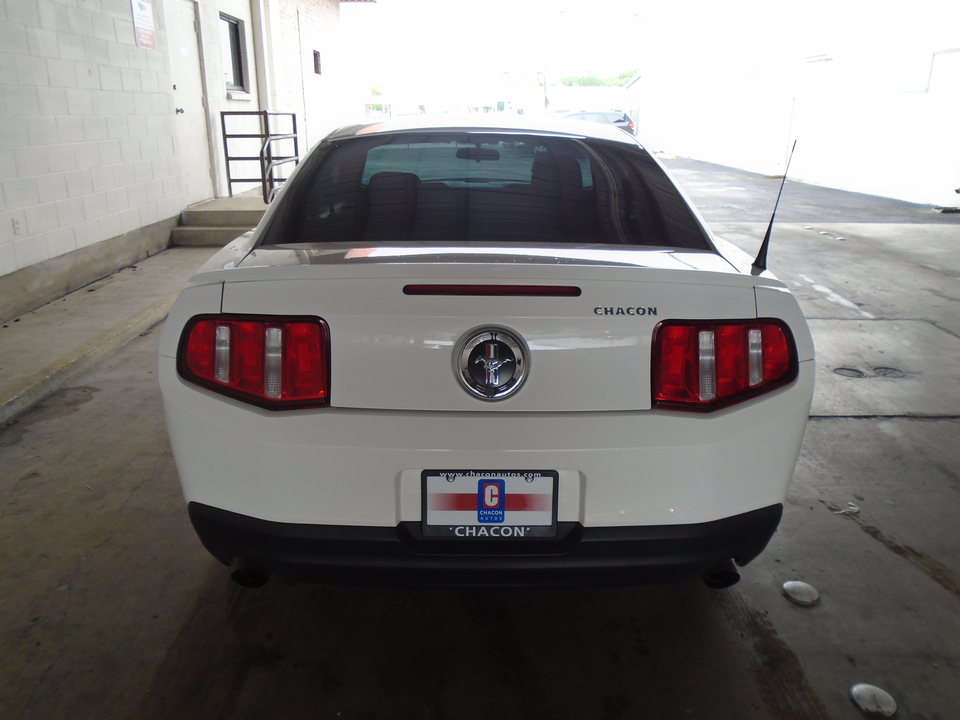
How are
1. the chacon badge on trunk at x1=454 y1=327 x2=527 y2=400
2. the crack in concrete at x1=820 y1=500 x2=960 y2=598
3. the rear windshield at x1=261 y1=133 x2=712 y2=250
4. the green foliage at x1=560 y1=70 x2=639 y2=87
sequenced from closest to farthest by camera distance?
the chacon badge on trunk at x1=454 y1=327 x2=527 y2=400 < the rear windshield at x1=261 y1=133 x2=712 y2=250 < the crack in concrete at x1=820 y1=500 x2=960 y2=598 < the green foliage at x1=560 y1=70 x2=639 y2=87

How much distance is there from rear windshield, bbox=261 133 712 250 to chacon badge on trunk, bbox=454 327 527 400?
57 centimetres

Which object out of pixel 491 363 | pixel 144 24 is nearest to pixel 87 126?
A: pixel 144 24

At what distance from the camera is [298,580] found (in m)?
1.87

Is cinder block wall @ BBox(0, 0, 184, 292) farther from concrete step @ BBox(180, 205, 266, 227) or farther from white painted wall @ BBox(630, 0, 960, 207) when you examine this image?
white painted wall @ BBox(630, 0, 960, 207)

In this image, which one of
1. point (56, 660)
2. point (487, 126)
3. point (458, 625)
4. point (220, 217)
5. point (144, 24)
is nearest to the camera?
point (56, 660)

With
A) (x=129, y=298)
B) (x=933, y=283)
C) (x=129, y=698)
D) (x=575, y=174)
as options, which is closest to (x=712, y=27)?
(x=933, y=283)

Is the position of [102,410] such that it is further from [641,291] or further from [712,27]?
[712,27]

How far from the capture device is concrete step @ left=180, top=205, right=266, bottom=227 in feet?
29.4

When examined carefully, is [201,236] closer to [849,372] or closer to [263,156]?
[263,156]

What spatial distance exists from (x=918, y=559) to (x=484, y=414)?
1923 millimetres

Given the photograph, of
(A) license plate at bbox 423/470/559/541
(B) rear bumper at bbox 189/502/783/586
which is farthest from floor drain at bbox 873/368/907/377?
(A) license plate at bbox 423/470/559/541

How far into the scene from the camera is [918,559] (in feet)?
8.79

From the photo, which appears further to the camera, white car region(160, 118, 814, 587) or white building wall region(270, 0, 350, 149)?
white building wall region(270, 0, 350, 149)

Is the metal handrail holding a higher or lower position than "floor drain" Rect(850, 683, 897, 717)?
higher
